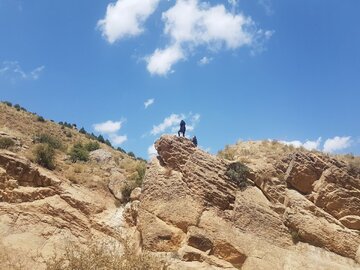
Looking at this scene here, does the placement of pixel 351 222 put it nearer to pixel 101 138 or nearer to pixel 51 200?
pixel 51 200

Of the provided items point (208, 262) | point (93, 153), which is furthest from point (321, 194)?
point (93, 153)

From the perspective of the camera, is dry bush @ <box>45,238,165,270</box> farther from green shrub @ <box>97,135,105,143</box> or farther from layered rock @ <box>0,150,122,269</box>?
green shrub @ <box>97,135,105,143</box>

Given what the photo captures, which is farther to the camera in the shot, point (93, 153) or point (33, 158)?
point (93, 153)

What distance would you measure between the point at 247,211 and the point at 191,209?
8.09 feet

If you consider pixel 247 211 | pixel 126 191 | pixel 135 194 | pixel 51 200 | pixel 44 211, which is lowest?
pixel 44 211

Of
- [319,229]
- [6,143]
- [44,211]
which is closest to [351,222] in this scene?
[319,229]

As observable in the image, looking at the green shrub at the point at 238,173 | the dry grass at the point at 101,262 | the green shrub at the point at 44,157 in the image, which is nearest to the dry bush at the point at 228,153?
the green shrub at the point at 238,173

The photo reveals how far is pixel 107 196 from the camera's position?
2155cm

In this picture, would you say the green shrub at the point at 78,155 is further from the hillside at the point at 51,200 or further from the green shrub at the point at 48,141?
the green shrub at the point at 48,141

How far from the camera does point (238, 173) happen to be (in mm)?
20969

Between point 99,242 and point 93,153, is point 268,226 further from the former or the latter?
point 93,153

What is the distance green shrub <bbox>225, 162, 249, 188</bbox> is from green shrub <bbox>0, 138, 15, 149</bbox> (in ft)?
34.6

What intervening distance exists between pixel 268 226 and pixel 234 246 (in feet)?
6.90

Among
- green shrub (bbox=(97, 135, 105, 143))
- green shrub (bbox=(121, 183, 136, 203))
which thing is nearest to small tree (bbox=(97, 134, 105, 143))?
green shrub (bbox=(97, 135, 105, 143))
